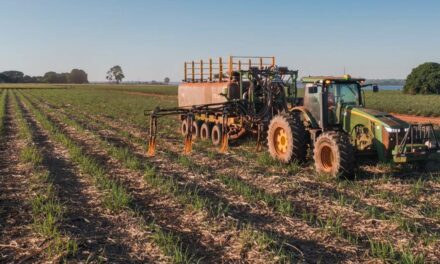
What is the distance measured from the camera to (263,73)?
13.5 m

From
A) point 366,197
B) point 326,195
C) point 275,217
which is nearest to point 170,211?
point 275,217

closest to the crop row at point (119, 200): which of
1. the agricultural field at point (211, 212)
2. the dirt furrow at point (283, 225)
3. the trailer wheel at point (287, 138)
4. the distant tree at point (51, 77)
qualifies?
the agricultural field at point (211, 212)

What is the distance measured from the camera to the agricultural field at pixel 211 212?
518 centimetres

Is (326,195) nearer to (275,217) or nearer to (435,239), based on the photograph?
(275,217)

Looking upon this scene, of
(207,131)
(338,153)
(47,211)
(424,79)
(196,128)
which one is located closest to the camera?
(47,211)

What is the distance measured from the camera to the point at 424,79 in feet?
174

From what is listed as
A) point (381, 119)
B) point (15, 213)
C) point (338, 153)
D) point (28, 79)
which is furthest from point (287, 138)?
point (28, 79)

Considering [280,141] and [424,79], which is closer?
[280,141]

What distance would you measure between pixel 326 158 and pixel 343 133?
2.20 ft

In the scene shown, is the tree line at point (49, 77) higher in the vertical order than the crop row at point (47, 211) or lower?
higher

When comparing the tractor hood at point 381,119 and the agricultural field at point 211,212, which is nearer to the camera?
the agricultural field at point 211,212

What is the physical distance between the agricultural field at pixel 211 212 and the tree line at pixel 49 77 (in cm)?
14797

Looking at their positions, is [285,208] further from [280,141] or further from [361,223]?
[280,141]

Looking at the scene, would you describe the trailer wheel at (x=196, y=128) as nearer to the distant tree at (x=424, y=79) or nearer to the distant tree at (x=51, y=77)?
the distant tree at (x=424, y=79)
